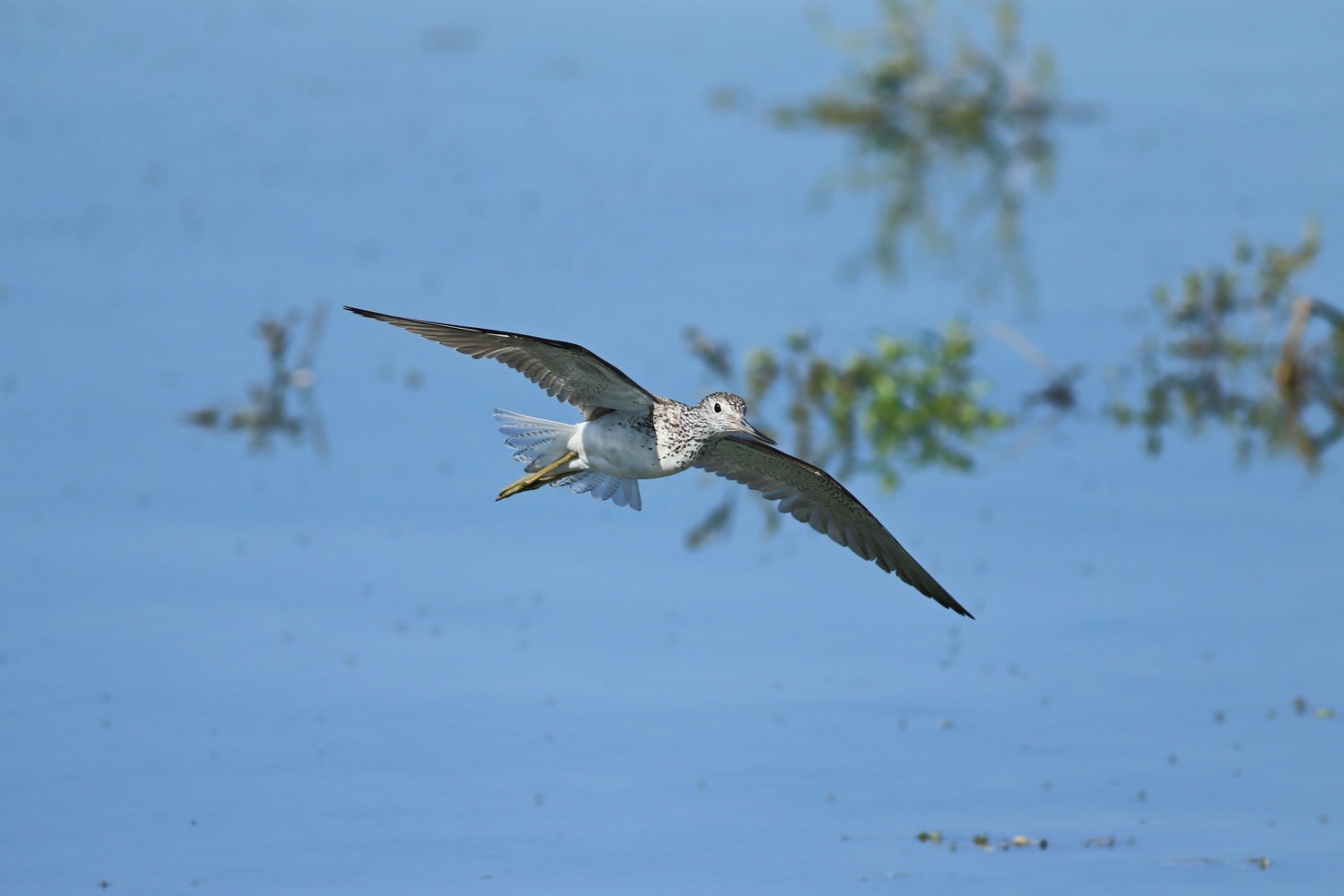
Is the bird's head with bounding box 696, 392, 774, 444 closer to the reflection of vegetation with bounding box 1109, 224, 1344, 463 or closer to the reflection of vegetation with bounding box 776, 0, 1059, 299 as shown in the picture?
the reflection of vegetation with bounding box 1109, 224, 1344, 463

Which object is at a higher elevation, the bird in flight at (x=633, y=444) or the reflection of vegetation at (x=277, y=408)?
the reflection of vegetation at (x=277, y=408)

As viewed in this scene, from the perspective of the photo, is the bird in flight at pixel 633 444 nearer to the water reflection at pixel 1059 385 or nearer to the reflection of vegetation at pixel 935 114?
the water reflection at pixel 1059 385

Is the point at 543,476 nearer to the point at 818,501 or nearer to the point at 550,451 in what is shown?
the point at 550,451

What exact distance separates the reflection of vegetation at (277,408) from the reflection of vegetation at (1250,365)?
18.8ft

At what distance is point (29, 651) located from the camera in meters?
11.3

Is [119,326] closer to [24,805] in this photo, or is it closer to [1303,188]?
[24,805]

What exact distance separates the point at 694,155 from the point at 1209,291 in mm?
7398

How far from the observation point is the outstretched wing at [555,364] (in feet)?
27.3

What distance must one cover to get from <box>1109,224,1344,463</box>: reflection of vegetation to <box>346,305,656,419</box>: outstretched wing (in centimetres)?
732

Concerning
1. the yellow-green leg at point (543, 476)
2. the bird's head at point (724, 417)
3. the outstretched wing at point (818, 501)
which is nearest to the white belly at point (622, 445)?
the yellow-green leg at point (543, 476)

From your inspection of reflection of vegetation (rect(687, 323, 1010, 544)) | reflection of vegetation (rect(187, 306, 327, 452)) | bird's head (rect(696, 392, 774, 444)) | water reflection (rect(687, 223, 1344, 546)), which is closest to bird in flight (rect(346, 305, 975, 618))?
bird's head (rect(696, 392, 774, 444))

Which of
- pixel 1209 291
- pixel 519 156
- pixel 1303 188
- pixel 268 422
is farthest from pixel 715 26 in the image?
pixel 268 422

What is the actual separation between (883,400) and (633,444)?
6403mm

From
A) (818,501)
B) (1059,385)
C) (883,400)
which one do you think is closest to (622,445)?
(818,501)
